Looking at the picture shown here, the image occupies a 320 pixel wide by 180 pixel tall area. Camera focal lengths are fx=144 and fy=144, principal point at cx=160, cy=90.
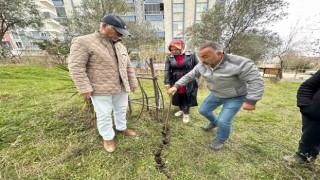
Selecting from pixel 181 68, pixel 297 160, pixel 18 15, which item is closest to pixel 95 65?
pixel 181 68

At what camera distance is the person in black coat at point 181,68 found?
2.36 metres

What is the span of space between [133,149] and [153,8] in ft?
82.5

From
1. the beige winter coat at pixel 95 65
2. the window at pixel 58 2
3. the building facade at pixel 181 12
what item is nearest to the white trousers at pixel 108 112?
the beige winter coat at pixel 95 65

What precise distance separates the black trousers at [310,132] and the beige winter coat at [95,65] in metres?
1.86

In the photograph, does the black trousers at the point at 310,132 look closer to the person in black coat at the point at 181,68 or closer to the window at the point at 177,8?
the person in black coat at the point at 181,68

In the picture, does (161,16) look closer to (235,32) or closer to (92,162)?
(235,32)

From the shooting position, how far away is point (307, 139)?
1.47 meters

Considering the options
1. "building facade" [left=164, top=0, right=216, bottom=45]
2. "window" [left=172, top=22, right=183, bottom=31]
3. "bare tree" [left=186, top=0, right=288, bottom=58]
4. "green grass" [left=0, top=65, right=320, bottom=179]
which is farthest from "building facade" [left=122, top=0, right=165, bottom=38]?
"green grass" [left=0, top=65, right=320, bottom=179]

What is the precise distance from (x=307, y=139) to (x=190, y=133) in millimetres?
1366

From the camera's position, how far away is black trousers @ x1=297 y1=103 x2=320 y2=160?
4.27 feet

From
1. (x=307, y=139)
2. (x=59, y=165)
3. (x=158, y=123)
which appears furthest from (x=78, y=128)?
(x=307, y=139)

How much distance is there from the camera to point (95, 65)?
149cm

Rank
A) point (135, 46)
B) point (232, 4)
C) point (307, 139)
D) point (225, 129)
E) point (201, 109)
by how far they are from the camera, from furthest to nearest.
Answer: point (135, 46) → point (232, 4) → point (201, 109) → point (225, 129) → point (307, 139)

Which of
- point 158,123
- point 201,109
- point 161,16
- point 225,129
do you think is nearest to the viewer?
point 225,129
